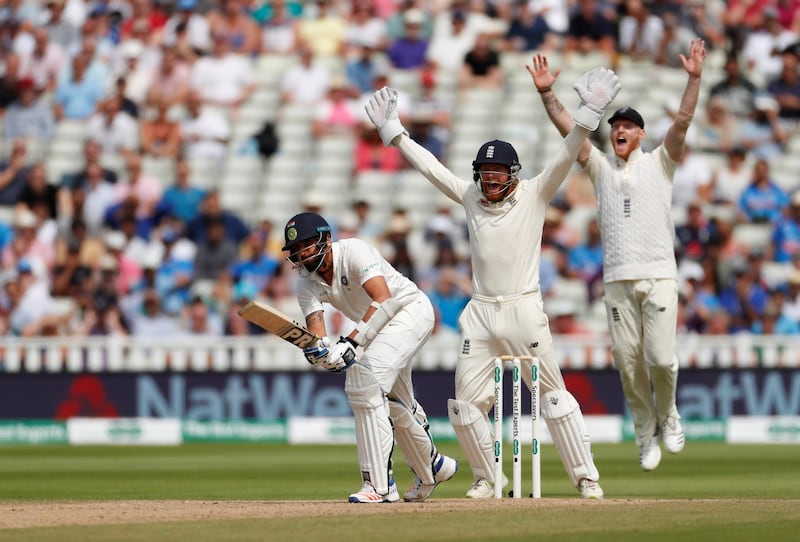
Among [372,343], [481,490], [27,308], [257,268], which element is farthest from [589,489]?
[27,308]

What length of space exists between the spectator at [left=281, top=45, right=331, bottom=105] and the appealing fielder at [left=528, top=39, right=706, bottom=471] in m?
10.3

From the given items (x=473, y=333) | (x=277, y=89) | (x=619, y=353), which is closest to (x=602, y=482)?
(x=619, y=353)

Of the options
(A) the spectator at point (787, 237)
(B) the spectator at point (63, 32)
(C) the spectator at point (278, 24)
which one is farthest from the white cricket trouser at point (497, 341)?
(B) the spectator at point (63, 32)

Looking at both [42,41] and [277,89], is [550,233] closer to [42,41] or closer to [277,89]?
[277,89]

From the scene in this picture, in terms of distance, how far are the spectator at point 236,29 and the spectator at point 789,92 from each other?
658 centimetres

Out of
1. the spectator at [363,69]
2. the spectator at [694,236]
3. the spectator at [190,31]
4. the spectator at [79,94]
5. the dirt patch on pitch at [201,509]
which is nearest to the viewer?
the dirt patch on pitch at [201,509]

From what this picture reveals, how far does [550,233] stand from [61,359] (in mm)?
5314

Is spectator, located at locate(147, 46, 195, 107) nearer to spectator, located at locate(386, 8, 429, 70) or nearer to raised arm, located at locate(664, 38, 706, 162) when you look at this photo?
spectator, located at locate(386, 8, 429, 70)

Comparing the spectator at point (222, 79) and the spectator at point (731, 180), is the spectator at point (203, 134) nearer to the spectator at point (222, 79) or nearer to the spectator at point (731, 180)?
the spectator at point (222, 79)

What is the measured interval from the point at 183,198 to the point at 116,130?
178 centimetres

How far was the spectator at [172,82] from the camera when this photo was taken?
68.3ft

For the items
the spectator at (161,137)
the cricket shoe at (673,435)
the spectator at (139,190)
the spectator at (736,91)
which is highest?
the spectator at (736,91)

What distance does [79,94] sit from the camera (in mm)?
21062

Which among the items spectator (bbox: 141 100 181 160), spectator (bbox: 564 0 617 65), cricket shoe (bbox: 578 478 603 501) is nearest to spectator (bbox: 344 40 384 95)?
spectator (bbox: 141 100 181 160)
